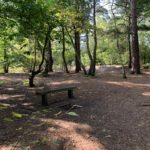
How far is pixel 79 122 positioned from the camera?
7.41 m

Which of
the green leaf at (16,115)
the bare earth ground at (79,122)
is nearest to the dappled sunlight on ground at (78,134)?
the bare earth ground at (79,122)

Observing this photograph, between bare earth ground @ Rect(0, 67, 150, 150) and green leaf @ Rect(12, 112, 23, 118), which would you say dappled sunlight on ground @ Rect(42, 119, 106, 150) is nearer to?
bare earth ground @ Rect(0, 67, 150, 150)

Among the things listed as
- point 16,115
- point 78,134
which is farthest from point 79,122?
point 16,115

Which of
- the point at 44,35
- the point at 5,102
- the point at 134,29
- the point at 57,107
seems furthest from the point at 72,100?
the point at 134,29

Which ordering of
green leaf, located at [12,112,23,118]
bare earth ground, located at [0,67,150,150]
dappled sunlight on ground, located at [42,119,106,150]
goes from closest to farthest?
dappled sunlight on ground, located at [42,119,106,150] → bare earth ground, located at [0,67,150,150] → green leaf, located at [12,112,23,118]

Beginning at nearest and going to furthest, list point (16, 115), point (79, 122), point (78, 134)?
point (78, 134), point (79, 122), point (16, 115)

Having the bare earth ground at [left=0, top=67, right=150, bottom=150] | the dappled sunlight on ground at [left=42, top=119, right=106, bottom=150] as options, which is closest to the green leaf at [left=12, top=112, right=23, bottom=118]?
the bare earth ground at [left=0, top=67, right=150, bottom=150]

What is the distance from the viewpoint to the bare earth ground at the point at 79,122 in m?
5.98

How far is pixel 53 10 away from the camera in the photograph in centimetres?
1230

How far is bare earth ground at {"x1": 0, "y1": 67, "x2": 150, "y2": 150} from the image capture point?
598 cm

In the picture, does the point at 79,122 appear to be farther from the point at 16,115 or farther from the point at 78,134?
the point at 16,115

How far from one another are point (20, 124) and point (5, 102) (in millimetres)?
2686

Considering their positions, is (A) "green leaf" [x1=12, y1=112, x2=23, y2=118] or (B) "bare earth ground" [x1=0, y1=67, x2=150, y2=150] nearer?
(B) "bare earth ground" [x1=0, y1=67, x2=150, y2=150]

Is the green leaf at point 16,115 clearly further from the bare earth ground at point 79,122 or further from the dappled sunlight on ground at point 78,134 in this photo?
the dappled sunlight on ground at point 78,134
